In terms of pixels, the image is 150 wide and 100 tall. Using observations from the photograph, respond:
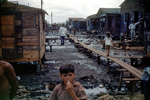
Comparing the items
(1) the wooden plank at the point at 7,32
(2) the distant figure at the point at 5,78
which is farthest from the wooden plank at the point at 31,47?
(2) the distant figure at the point at 5,78

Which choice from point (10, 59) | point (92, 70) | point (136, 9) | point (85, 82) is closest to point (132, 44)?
point (136, 9)

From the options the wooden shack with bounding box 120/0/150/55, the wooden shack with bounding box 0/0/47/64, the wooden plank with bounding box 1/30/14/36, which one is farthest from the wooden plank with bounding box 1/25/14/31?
the wooden shack with bounding box 120/0/150/55

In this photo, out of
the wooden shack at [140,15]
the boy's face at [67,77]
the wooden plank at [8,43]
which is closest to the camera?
the boy's face at [67,77]

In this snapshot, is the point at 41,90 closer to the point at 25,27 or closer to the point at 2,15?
the point at 25,27

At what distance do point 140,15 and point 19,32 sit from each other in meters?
14.7

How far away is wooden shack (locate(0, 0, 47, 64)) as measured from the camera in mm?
7375

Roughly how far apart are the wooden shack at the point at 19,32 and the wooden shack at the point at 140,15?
27.2ft

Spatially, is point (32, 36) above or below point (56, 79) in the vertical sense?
above

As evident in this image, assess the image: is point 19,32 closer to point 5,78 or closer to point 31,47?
point 31,47

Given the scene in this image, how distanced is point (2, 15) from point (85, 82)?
4.43 meters

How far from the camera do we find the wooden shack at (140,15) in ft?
43.3

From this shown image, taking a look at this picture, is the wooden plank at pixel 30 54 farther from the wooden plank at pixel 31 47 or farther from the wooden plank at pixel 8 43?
the wooden plank at pixel 8 43

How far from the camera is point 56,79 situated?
6906 millimetres

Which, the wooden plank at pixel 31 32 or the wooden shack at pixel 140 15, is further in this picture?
the wooden shack at pixel 140 15
